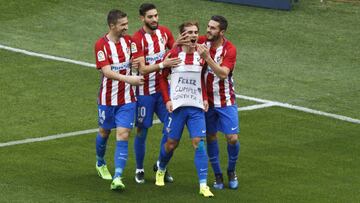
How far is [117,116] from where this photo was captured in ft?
53.2

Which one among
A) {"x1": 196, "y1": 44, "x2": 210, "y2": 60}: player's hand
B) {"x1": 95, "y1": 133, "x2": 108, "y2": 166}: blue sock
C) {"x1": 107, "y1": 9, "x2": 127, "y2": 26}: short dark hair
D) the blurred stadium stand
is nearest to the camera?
{"x1": 196, "y1": 44, "x2": 210, "y2": 60}: player's hand

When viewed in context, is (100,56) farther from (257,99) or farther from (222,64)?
(257,99)

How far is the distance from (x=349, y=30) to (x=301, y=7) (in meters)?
2.31

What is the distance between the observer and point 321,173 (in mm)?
17422

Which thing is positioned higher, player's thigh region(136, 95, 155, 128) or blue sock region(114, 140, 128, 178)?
player's thigh region(136, 95, 155, 128)

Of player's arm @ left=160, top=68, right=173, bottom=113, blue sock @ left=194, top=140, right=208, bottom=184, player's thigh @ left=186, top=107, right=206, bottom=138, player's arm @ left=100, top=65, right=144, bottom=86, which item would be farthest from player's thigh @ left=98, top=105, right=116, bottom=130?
blue sock @ left=194, top=140, right=208, bottom=184

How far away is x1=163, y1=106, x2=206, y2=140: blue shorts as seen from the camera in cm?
1589

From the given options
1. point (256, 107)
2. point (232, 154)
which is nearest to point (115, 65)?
point (232, 154)

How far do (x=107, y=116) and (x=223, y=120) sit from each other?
5.47ft

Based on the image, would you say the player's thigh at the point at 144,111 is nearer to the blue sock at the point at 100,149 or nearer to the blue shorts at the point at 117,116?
the blue shorts at the point at 117,116

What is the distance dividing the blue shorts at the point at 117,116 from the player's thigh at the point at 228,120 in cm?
126

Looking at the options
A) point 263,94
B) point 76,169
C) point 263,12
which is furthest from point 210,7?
point 76,169

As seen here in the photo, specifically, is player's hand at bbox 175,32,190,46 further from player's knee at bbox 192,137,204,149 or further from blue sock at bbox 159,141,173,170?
blue sock at bbox 159,141,173,170

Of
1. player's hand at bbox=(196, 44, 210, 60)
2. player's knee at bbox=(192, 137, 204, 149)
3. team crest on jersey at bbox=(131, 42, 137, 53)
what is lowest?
player's knee at bbox=(192, 137, 204, 149)
